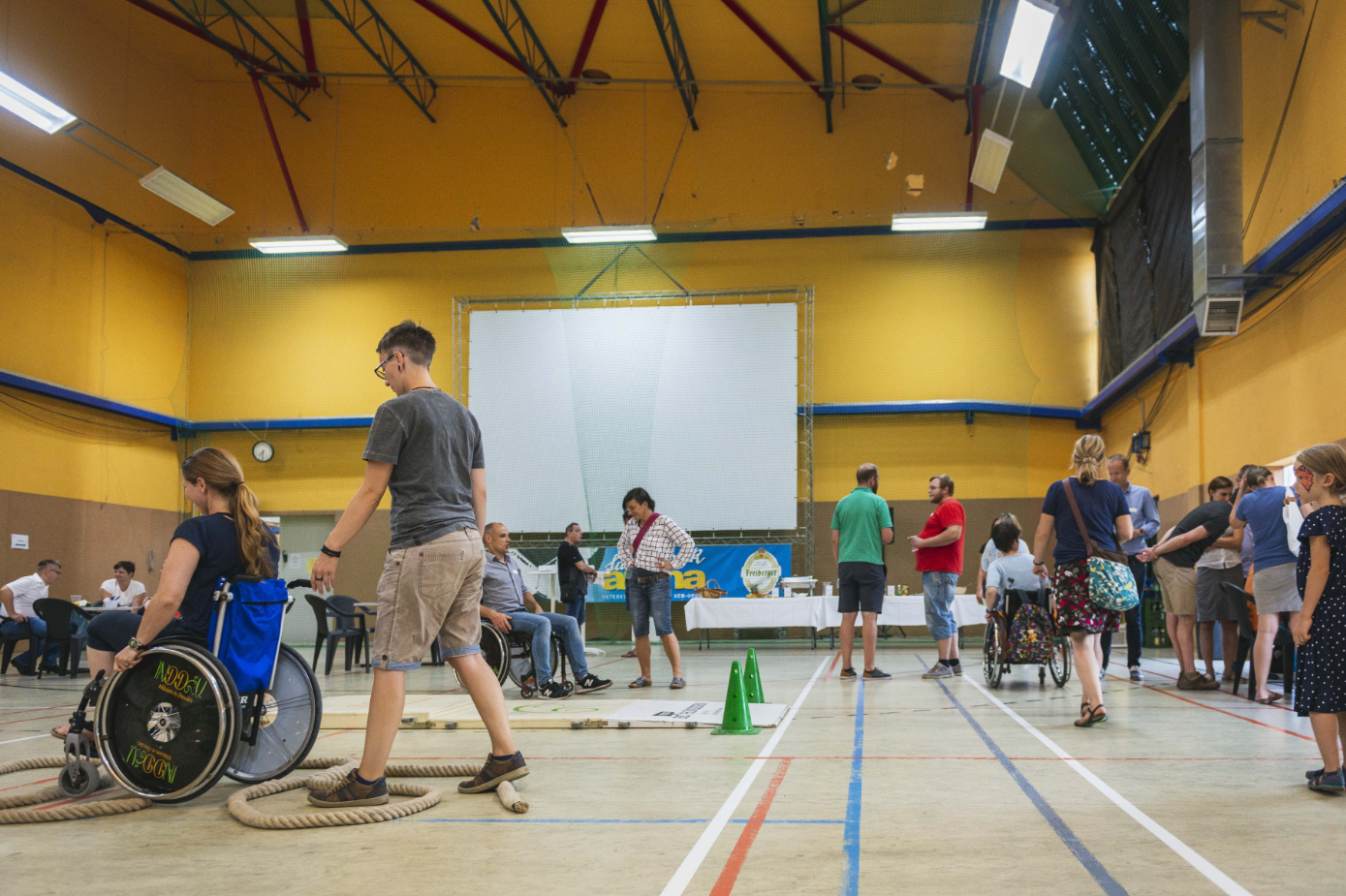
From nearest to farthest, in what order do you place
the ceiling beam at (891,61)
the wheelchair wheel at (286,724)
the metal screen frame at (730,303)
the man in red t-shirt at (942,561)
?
the wheelchair wheel at (286,724) < the man in red t-shirt at (942,561) < the ceiling beam at (891,61) < the metal screen frame at (730,303)

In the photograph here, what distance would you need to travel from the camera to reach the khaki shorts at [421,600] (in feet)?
10.1

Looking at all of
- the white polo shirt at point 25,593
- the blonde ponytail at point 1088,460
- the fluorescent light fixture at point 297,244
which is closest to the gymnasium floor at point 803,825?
the blonde ponytail at point 1088,460

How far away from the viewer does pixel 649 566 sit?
675 cm

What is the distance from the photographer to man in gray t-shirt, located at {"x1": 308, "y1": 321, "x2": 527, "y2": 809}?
10.00 feet

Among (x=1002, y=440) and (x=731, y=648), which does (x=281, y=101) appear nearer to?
(x=731, y=648)

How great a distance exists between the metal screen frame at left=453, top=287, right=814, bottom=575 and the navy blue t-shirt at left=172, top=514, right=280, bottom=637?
1018cm

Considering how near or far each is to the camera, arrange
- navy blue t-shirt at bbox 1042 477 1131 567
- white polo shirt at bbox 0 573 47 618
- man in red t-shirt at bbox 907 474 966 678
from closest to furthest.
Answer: navy blue t-shirt at bbox 1042 477 1131 567 < man in red t-shirt at bbox 907 474 966 678 < white polo shirt at bbox 0 573 47 618

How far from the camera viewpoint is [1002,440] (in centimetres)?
1420

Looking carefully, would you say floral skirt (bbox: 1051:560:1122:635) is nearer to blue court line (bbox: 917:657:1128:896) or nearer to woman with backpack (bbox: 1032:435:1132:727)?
woman with backpack (bbox: 1032:435:1132:727)

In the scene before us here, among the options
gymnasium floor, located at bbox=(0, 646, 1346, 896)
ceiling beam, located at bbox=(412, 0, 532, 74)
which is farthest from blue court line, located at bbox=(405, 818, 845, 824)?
ceiling beam, located at bbox=(412, 0, 532, 74)

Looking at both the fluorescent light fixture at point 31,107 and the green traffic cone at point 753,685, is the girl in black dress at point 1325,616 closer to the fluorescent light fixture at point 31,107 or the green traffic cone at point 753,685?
the green traffic cone at point 753,685

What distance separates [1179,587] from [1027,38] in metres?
5.12

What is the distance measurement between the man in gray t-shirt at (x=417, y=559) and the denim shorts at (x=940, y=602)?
4.83 m

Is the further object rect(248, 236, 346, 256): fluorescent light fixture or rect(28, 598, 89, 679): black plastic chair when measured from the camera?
rect(248, 236, 346, 256): fluorescent light fixture
